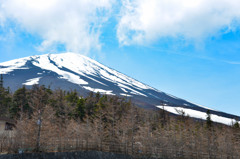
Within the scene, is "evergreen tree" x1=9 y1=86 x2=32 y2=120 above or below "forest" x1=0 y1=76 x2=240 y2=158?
above

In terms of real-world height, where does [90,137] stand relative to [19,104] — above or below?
below

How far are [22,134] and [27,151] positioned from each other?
2.94 metres

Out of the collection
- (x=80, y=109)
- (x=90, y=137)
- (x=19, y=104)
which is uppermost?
(x=19, y=104)

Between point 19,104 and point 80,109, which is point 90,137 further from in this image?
point 19,104

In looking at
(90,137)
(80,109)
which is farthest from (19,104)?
(90,137)

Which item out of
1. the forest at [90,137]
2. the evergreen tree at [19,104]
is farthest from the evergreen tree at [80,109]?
the evergreen tree at [19,104]

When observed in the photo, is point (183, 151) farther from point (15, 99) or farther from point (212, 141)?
point (15, 99)

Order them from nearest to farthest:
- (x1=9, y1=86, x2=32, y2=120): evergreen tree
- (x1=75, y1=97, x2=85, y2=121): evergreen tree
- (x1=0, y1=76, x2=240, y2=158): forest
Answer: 1. (x1=0, y1=76, x2=240, y2=158): forest
2. (x1=75, y1=97, x2=85, y2=121): evergreen tree
3. (x1=9, y1=86, x2=32, y2=120): evergreen tree

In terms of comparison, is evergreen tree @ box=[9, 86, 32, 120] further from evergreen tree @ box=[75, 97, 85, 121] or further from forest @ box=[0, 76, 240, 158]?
evergreen tree @ box=[75, 97, 85, 121]

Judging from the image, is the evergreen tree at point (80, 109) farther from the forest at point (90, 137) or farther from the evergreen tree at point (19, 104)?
the evergreen tree at point (19, 104)

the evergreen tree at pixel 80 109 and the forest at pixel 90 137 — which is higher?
the evergreen tree at pixel 80 109

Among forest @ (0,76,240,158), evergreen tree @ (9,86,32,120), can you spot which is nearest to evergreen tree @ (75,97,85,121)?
forest @ (0,76,240,158)

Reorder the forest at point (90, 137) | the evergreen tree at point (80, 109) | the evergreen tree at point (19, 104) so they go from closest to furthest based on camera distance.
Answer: the forest at point (90, 137) < the evergreen tree at point (80, 109) < the evergreen tree at point (19, 104)

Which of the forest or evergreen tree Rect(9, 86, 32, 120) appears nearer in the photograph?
the forest
